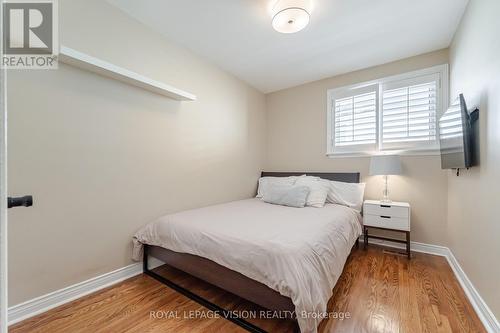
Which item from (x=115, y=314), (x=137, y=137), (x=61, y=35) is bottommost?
(x=115, y=314)

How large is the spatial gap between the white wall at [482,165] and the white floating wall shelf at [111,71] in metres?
2.53

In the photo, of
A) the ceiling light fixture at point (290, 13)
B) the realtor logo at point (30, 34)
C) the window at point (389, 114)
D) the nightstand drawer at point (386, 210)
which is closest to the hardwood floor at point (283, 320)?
the nightstand drawer at point (386, 210)

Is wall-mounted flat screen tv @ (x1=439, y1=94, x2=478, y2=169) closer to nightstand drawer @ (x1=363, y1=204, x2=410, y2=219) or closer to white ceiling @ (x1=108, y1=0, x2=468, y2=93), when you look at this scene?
nightstand drawer @ (x1=363, y1=204, x2=410, y2=219)

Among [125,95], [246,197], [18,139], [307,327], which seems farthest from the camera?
[246,197]

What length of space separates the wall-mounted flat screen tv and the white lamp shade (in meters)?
0.58

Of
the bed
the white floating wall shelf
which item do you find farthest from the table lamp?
the white floating wall shelf

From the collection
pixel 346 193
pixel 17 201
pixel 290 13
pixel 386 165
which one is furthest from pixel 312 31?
pixel 17 201

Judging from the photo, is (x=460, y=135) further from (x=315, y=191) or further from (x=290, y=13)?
(x=290, y=13)

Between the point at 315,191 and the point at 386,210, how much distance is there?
0.86 m

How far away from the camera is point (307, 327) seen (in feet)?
3.90

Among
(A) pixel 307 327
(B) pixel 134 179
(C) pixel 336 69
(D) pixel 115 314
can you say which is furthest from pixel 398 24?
(D) pixel 115 314

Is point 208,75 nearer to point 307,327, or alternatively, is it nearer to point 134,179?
point 134,179

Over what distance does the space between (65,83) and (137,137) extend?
2.20 ft

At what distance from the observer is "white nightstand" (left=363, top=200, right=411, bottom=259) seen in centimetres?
250
